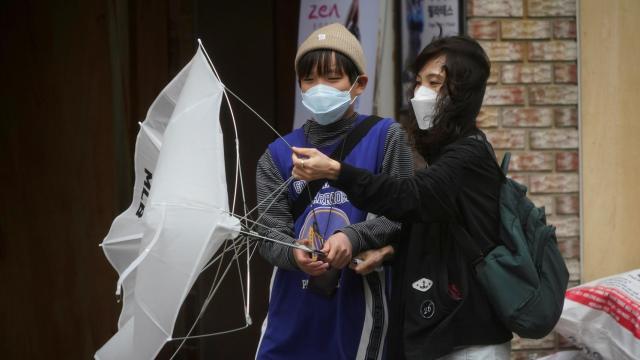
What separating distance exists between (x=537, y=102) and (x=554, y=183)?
0.42 m

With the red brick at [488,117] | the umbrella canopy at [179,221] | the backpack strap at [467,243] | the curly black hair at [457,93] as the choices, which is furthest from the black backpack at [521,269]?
the red brick at [488,117]

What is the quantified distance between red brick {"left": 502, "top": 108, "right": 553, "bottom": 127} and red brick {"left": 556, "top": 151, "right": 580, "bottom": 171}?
17 centimetres

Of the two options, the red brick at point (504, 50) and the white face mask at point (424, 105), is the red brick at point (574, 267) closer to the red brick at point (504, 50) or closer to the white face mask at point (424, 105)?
the red brick at point (504, 50)

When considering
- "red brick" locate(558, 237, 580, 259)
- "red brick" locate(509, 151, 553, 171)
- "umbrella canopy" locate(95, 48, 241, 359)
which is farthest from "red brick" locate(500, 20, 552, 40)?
"umbrella canopy" locate(95, 48, 241, 359)

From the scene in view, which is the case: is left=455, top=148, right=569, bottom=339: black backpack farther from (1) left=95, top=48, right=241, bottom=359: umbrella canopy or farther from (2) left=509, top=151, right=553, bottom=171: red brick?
(2) left=509, top=151, right=553, bottom=171: red brick

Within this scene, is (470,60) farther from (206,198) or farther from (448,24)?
(448,24)

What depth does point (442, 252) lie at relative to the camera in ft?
8.41

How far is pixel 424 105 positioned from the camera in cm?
263

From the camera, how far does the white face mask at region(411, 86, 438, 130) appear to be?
2.62 m

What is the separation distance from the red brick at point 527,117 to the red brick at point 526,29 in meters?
0.37

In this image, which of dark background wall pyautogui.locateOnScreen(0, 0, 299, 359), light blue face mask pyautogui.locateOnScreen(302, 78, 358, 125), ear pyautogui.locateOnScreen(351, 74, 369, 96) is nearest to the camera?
light blue face mask pyautogui.locateOnScreen(302, 78, 358, 125)

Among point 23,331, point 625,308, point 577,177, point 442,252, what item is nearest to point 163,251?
point 442,252

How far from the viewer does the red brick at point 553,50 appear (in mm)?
4152

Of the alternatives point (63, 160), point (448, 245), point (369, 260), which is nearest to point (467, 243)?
point (448, 245)
